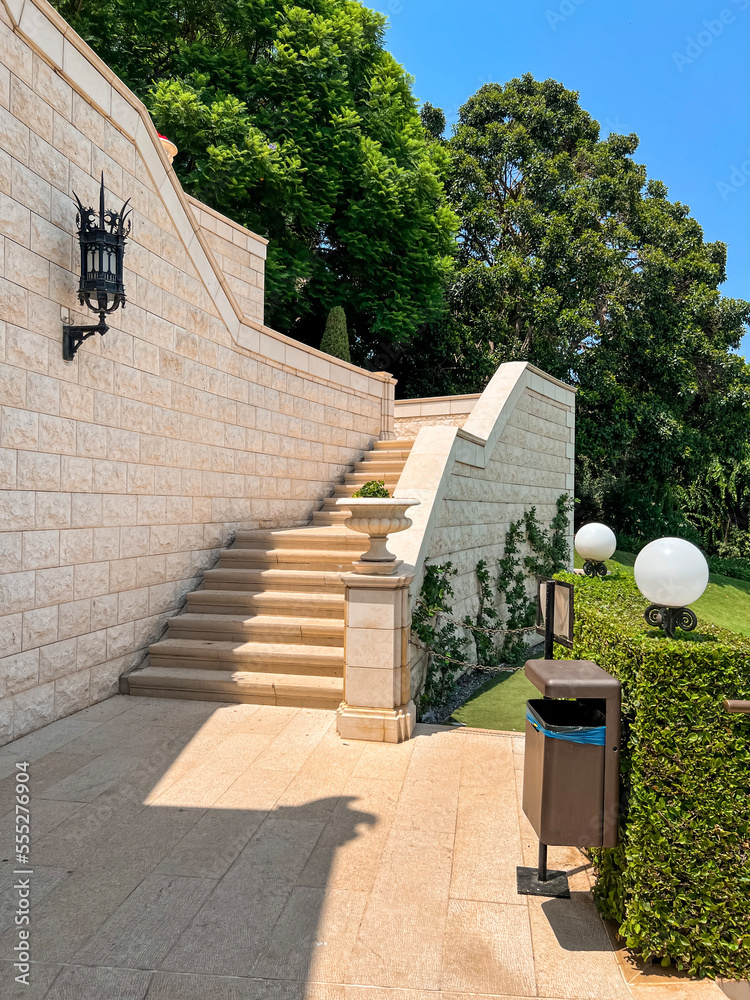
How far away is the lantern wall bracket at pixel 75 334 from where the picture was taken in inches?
211

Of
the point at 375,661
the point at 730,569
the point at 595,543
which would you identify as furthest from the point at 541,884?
the point at 730,569

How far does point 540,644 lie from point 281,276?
28.7 ft

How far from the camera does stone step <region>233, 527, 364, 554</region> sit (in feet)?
24.8

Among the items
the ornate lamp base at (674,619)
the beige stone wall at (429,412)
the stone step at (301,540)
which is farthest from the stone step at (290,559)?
the beige stone wall at (429,412)

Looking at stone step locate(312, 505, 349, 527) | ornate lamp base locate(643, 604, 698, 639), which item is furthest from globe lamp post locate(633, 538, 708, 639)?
stone step locate(312, 505, 349, 527)

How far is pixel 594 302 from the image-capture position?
20.4 m

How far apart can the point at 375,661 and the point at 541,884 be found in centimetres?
214

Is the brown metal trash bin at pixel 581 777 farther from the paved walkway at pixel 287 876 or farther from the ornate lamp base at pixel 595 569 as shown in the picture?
the ornate lamp base at pixel 595 569

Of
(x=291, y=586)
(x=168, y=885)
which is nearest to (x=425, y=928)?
(x=168, y=885)

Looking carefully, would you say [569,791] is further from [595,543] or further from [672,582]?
[595,543]

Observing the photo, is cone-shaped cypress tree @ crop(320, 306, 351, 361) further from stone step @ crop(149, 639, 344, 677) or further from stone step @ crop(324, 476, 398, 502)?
stone step @ crop(149, 639, 344, 677)

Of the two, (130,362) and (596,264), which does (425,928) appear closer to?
(130,362)

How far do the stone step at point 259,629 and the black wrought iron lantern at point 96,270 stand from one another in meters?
2.82

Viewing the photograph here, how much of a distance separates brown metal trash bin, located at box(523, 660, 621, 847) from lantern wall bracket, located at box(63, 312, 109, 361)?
4413 mm
